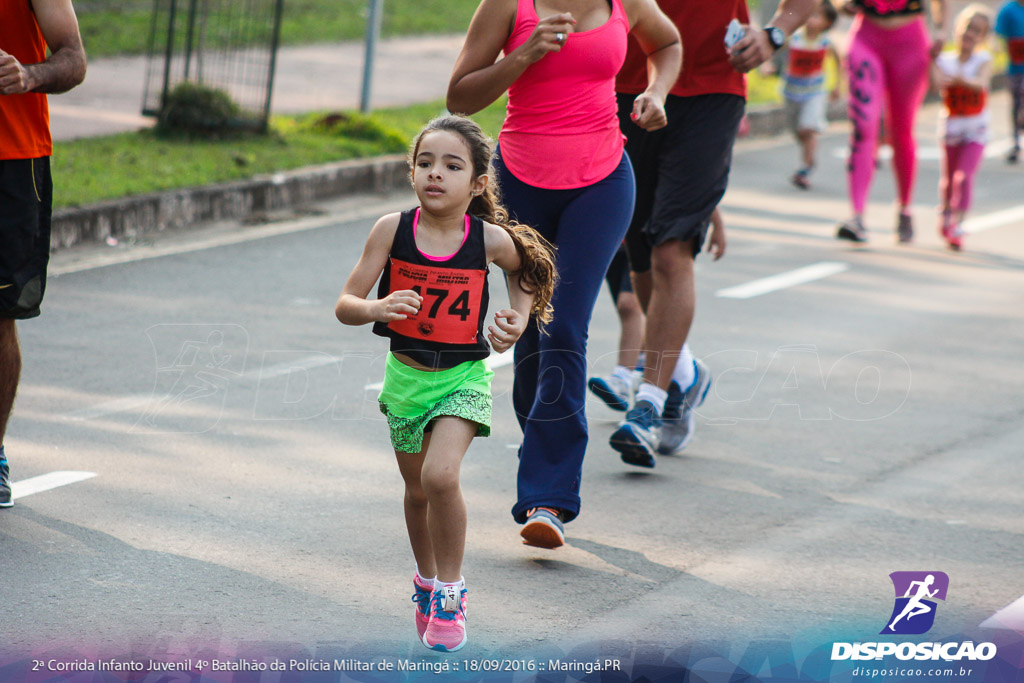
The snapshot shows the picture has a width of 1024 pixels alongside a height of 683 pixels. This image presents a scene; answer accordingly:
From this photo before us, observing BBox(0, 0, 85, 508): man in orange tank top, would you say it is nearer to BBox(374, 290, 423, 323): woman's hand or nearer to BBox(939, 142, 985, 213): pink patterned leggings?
BBox(374, 290, 423, 323): woman's hand

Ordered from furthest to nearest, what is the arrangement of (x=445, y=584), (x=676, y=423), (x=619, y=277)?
1. (x=619, y=277)
2. (x=676, y=423)
3. (x=445, y=584)

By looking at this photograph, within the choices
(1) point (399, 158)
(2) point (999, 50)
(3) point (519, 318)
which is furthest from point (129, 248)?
(2) point (999, 50)

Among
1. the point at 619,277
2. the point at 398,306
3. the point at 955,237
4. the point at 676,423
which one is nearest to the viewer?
the point at 398,306

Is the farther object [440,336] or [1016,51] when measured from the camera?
[1016,51]

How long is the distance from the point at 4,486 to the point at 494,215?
1.84 meters

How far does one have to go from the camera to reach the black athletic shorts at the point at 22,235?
14.3 ft

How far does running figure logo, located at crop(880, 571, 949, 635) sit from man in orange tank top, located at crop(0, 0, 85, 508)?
2.68 m

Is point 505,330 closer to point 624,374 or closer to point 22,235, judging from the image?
point 22,235

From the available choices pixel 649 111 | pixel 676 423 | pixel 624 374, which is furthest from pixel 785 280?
pixel 649 111

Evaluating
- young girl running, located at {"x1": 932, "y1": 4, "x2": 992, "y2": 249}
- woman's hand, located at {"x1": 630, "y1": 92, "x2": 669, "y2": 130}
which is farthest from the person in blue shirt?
woman's hand, located at {"x1": 630, "y1": 92, "x2": 669, "y2": 130}

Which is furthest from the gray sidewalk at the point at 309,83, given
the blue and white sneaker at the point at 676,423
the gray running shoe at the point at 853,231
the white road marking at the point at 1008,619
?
the white road marking at the point at 1008,619

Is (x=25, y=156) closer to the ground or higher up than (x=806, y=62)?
higher up

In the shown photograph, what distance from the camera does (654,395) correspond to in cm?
516

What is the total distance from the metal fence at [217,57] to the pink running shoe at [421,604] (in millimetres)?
7598
